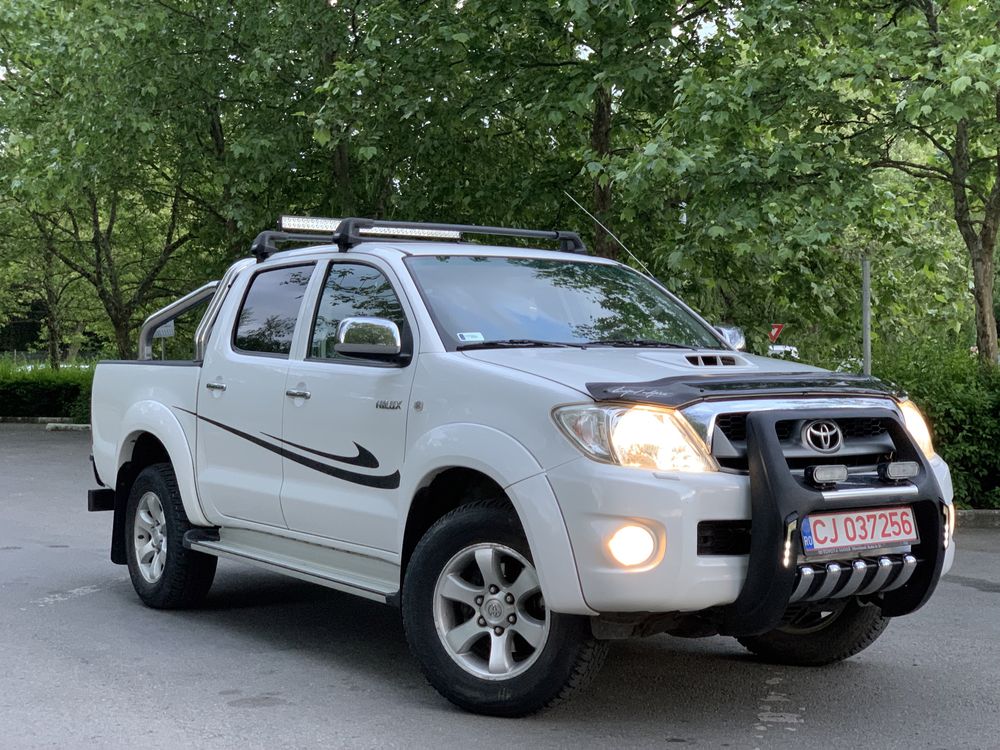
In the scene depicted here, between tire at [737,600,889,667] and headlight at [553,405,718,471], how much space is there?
1.54m

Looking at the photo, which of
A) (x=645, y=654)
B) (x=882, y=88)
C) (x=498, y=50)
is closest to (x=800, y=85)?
(x=882, y=88)

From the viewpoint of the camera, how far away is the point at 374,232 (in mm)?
6691

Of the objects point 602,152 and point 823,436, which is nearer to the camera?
point 823,436

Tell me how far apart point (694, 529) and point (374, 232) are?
271cm

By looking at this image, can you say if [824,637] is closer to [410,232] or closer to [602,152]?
[410,232]

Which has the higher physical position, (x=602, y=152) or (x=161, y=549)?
(x=602, y=152)

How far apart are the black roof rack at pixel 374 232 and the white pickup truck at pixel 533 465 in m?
0.02

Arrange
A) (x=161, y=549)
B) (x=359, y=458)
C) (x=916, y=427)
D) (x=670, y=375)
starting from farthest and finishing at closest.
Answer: (x=161, y=549), (x=359, y=458), (x=916, y=427), (x=670, y=375)

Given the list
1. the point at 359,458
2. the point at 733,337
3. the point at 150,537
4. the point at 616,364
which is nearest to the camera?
the point at 616,364

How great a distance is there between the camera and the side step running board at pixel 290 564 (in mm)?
5723

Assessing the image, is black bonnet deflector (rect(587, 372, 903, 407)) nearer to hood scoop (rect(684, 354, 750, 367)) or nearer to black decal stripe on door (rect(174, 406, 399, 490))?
hood scoop (rect(684, 354, 750, 367))

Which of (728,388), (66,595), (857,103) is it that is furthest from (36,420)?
(728,388)

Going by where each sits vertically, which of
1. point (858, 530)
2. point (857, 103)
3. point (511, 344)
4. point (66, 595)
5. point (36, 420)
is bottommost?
point (36, 420)

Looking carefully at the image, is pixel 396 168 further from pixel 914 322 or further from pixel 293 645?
pixel 293 645
